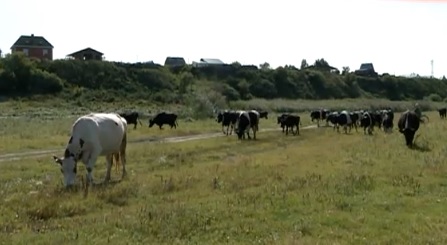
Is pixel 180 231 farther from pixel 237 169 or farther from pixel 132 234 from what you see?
pixel 237 169

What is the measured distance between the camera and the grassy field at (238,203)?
11781 mm

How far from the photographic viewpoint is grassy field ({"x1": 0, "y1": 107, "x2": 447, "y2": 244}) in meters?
11.8

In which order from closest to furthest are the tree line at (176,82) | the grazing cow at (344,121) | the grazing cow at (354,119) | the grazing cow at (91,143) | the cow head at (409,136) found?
the grazing cow at (91,143) → the cow head at (409,136) → the grazing cow at (344,121) → the grazing cow at (354,119) → the tree line at (176,82)

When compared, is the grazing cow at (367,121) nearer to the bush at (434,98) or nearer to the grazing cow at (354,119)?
the grazing cow at (354,119)

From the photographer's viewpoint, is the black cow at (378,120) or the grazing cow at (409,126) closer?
the grazing cow at (409,126)

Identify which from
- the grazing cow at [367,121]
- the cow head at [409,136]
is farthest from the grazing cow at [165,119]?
the cow head at [409,136]

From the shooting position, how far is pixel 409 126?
33875mm

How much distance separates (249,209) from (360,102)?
367 ft

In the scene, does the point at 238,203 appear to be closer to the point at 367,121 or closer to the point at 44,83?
the point at 367,121

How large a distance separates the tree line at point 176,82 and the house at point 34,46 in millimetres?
30488

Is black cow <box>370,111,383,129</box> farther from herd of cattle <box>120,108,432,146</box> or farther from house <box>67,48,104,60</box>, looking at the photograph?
house <box>67,48,104,60</box>

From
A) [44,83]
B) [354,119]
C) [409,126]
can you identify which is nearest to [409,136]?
[409,126]

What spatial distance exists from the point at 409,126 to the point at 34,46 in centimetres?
12196

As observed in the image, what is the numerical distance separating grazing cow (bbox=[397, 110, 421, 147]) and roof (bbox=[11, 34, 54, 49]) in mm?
120033
